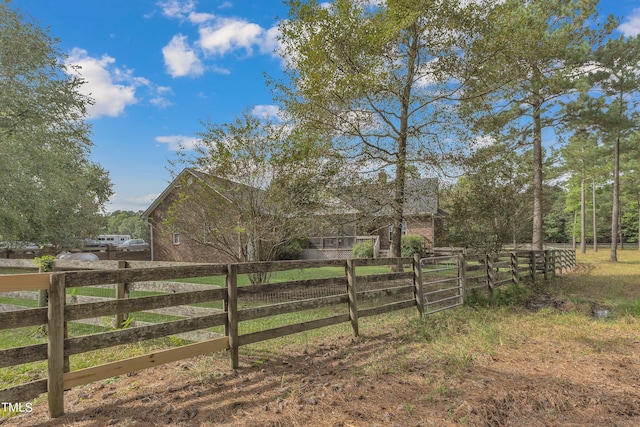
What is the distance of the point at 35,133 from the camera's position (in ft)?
54.1

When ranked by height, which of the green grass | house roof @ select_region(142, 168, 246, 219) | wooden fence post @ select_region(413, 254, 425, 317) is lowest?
the green grass

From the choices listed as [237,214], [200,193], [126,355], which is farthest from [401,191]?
[126,355]

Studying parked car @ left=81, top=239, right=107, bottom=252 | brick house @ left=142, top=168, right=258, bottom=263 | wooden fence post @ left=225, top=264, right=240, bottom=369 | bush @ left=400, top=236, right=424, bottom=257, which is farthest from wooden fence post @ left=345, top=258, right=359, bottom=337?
parked car @ left=81, top=239, right=107, bottom=252

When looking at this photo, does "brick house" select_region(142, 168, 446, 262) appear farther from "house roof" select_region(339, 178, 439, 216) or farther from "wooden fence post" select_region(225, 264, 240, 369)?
"wooden fence post" select_region(225, 264, 240, 369)

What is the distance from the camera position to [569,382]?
403 centimetres

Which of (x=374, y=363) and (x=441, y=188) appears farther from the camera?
(x=441, y=188)

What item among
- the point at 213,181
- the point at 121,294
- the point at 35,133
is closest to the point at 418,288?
the point at 121,294

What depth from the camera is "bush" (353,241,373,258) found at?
73.8ft

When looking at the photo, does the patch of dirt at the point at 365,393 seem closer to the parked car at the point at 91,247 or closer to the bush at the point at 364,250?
the bush at the point at 364,250

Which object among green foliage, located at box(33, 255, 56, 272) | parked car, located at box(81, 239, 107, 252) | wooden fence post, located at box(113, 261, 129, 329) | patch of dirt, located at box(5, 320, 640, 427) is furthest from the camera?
parked car, located at box(81, 239, 107, 252)

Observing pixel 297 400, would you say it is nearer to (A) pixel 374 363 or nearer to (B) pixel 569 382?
(A) pixel 374 363

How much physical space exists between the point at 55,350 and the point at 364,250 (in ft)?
65.4

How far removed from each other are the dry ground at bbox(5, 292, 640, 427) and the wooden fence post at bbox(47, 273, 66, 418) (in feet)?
0.50

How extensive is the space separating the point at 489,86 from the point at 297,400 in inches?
462
